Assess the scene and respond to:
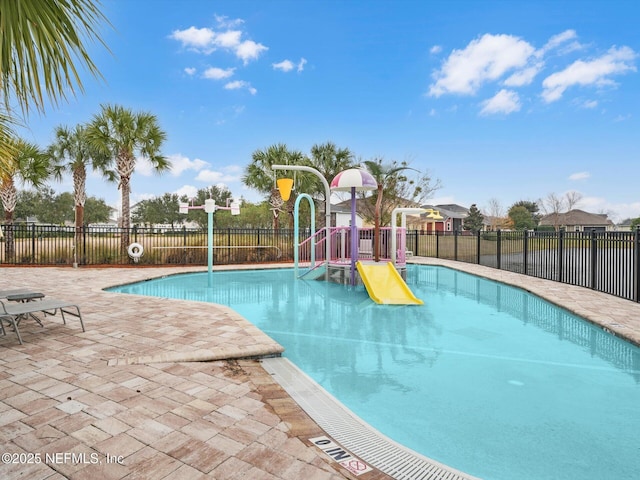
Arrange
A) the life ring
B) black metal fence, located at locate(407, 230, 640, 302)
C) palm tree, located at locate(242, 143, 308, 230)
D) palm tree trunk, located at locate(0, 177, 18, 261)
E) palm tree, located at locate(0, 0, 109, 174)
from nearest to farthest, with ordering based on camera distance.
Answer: palm tree, located at locate(0, 0, 109, 174)
black metal fence, located at locate(407, 230, 640, 302)
the life ring
palm tree trunk, located at locate(0, 177, 18, 261)
palm tree, located at locate(242, 143, 308, 230)

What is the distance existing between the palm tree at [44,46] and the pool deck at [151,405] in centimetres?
215

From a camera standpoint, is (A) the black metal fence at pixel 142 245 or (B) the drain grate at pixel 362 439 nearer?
(B) the drain grate at pixel 362 439

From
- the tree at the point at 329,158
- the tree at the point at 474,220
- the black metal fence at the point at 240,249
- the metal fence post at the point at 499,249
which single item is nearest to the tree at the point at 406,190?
the tree at the point at 329,158

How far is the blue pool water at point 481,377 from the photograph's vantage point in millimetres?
2656

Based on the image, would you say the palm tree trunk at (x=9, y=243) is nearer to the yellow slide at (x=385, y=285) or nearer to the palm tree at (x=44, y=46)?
the yellow slide at (x=385, y=285)

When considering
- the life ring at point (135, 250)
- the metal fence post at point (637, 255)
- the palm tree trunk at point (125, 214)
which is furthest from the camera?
the palm tree trunk at point (125, 214)

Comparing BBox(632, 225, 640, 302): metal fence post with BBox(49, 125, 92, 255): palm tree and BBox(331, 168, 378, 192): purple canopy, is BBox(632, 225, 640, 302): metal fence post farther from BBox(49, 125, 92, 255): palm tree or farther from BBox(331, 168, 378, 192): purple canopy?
BBox(49, 125, 92, 255): palm tree

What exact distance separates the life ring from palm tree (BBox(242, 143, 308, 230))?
682 centimetres

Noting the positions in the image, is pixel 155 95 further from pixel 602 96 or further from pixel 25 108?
pixel 602 96

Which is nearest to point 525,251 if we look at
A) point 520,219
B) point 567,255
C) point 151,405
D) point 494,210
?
point 567,255

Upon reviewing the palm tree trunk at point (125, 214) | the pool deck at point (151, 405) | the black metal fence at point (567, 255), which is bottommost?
the pool deck at point (151, 405)

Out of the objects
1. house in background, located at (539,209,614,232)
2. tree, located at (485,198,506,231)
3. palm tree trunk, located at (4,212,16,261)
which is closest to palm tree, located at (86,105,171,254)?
palm tree trunk, located at (4,212,16,261)

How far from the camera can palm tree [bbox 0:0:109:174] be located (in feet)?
6.47

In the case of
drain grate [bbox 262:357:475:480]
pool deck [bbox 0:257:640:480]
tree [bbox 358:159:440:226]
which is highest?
tree [bbox 358:159:440:226]
